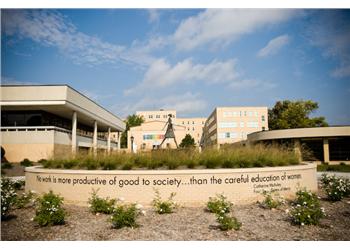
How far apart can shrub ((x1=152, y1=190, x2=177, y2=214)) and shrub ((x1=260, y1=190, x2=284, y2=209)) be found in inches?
95.0

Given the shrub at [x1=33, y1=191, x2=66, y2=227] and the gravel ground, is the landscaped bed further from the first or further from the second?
the shrub at [x1=33, y1=191, x2=66, y2=227]

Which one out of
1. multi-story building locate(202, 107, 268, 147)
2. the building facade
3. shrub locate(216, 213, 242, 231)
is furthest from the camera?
multi-story building locate(202, 107, 268, 147)

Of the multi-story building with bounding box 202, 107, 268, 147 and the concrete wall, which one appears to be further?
the multi-story building with bounding box 202, 107, 268, 147

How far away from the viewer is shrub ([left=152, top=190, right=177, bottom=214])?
7363mm

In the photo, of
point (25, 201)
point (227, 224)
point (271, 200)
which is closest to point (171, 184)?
point (227, 224)

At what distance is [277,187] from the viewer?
28.7 feet

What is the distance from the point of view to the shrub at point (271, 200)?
311 inches

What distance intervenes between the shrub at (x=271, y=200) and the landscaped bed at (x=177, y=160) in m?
1.14

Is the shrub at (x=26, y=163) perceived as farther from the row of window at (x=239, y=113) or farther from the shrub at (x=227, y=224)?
the row of window at (x=239, y=113)

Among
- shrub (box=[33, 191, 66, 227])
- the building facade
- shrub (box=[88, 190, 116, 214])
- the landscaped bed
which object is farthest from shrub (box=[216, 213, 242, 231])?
the building facade

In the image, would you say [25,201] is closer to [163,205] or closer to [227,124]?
[163,205]

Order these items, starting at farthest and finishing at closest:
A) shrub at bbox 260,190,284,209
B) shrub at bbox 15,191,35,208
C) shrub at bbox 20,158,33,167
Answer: shrub at bbox 20,158,33,167
shrub at bbox 15,191,35,208
shrub at bbox 260,190,284,209
